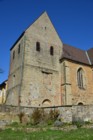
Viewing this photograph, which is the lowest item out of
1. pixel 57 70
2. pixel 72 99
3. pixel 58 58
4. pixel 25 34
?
pixel 72 99

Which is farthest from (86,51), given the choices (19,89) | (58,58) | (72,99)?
(19,89)

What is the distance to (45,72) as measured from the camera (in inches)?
1050

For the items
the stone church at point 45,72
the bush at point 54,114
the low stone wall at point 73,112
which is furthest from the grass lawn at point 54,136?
the stone church at point 45,72

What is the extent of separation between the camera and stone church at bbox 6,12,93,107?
81.1ft

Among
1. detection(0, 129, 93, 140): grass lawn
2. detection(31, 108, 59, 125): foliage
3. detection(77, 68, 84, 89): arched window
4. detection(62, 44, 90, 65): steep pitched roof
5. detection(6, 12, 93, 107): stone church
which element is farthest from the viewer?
detection(62, 44, 90, 65): steep pitched roof

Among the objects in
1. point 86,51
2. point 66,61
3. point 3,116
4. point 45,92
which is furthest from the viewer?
point 86,51

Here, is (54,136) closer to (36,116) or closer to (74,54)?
(36,116)

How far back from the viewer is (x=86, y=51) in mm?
35906

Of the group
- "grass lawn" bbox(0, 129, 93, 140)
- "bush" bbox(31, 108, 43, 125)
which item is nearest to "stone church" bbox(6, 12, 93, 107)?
"bush" bbox(31, 108, 43, 125)

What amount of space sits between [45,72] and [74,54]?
286 inches

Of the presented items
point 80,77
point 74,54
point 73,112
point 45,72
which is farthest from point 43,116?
point 74,54

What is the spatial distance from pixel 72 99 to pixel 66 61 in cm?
552

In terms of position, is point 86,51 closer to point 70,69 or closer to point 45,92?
point 70,69

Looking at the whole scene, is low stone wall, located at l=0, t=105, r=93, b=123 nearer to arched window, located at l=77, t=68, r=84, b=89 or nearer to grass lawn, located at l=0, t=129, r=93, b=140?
grass lawn, located at l=0, t=129, r=93, b=140
